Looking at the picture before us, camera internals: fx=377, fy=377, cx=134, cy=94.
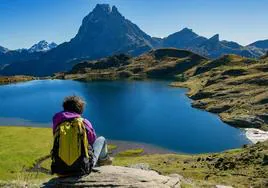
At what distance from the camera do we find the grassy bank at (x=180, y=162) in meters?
39.7

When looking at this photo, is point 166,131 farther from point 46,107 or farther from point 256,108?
point 46,107

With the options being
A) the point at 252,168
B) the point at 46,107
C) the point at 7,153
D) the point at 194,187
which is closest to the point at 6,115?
the point at 46,107

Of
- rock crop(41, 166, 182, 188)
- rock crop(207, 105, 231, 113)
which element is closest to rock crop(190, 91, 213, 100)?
rock crop(207, 105, 231, 113)

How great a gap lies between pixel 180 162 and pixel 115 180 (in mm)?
44331

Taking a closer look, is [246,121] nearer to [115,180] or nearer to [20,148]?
[20,148]

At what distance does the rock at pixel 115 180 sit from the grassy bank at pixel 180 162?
3.77 m

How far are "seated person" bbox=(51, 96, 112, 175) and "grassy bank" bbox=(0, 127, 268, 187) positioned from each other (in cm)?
419

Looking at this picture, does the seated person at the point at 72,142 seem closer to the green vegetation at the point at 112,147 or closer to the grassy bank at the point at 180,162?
the grassy bank at the point at 180,162

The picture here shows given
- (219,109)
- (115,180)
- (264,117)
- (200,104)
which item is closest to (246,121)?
(264,117)

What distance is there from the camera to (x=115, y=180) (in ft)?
57.0

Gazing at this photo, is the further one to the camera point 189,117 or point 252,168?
point 189,117

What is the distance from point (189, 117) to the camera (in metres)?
143

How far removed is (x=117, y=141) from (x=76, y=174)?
85.9 meters

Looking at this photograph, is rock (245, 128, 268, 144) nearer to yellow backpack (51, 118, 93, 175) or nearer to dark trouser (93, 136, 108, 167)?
dark trouser (93, 136, 108, 167)
